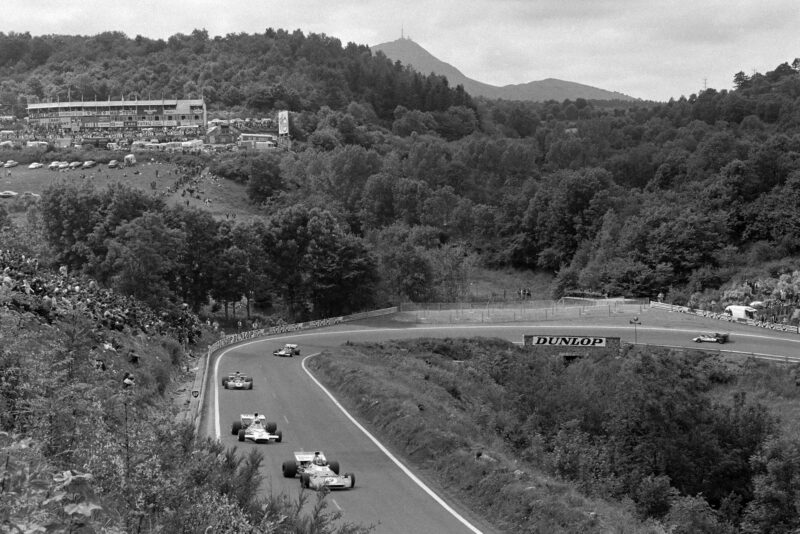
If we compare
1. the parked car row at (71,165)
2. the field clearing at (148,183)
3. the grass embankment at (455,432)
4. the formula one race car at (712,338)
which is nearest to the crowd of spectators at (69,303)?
the grass embankment at (455,432)

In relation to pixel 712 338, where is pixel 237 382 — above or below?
above

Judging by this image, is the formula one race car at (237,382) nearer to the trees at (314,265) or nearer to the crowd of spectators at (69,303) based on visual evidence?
the crowd of spectators at (69,303)

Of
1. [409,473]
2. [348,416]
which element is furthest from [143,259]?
[409,473]

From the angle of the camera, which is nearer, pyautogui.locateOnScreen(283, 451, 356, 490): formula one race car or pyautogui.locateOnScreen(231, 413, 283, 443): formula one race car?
pyautogui.locateOnScreen(283, 451, 356, 490): formula one race car

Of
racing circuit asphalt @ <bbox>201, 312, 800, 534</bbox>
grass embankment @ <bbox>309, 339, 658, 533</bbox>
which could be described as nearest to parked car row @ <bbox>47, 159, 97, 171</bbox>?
racing circuit asphalt @ <bbox>201, 312, 800, 534</bbox>

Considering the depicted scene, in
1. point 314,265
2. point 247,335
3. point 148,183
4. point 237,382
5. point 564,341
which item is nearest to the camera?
point 237,382

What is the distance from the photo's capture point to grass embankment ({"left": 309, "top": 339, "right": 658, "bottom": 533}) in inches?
920

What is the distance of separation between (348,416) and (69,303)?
1289cm

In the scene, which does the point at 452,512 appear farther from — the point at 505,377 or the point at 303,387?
the point at 505,377

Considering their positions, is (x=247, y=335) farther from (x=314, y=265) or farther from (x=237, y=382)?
(x=237, y=382)

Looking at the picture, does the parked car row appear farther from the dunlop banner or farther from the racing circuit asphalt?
the dunlop banner

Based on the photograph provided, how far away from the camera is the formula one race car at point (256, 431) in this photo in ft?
103

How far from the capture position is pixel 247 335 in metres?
67.4

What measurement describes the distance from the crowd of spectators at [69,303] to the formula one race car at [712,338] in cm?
3639
